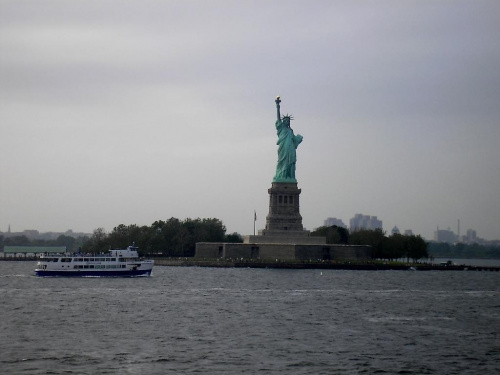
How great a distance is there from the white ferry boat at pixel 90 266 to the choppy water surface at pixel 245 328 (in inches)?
345

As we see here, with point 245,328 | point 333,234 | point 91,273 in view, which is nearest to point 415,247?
point 333,234

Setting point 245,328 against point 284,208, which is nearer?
point 245,328

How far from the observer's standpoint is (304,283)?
95.4 m

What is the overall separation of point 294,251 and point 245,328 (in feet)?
239

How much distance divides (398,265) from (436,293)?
166ft

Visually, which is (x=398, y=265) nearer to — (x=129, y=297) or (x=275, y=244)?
(x=275, y=244)

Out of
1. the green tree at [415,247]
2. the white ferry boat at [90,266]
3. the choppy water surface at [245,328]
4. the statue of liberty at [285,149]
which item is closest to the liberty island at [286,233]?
the statue of liberty at [285,149]

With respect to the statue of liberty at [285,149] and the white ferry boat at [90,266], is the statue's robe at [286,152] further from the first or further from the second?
the white ferry boat at [90,266]

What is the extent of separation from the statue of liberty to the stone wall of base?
10.9 m

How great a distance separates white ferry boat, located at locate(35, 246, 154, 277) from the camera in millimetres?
101562

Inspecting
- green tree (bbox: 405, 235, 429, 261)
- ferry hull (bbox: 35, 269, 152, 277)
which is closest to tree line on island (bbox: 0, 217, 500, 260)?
green tree (bbox: 405, 235, 429, 261)

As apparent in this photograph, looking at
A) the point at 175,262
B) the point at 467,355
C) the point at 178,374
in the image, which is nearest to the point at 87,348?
the point at 178,374

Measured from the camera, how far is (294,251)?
128 metres

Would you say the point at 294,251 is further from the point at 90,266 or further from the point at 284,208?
the point at 90,266
